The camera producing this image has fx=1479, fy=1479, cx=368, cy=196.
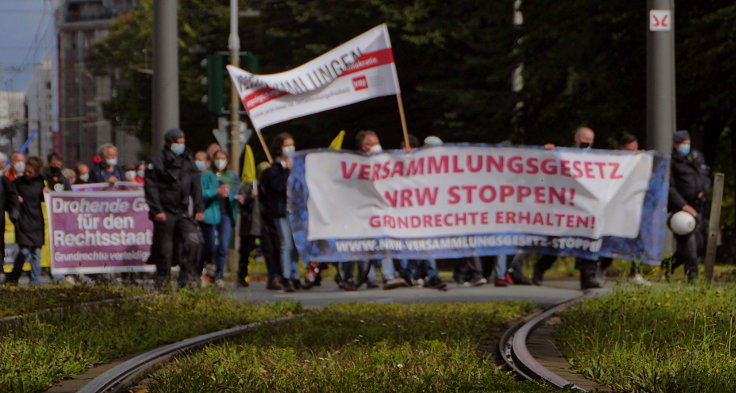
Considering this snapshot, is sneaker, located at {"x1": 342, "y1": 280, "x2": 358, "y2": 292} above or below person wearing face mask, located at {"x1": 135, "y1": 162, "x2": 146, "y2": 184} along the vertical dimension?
below

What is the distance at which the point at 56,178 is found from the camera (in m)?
18.5

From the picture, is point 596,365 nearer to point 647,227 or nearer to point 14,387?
point 14,387

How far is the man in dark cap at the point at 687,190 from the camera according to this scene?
14.9 m

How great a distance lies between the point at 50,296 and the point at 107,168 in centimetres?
666

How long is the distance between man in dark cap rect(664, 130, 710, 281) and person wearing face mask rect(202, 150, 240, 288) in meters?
5.05

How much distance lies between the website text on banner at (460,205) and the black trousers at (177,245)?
1.08 meters

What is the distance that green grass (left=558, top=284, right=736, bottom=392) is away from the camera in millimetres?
6811

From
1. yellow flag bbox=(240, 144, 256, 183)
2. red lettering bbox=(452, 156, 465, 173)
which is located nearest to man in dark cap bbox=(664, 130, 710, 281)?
red lettering bbox=(452, 156, 465, 173)

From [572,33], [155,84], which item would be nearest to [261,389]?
[155,84]

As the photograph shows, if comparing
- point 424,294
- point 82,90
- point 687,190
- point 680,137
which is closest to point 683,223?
point 687,190

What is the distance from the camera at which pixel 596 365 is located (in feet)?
25.1

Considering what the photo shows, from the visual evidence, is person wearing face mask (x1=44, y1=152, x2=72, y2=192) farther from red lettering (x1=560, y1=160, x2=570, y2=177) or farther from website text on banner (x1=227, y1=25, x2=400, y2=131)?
red lettering (x1=560, y1=160, x2=570, y2=177)

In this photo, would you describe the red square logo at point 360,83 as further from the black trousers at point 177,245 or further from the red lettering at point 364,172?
the black trousers at point 177,245

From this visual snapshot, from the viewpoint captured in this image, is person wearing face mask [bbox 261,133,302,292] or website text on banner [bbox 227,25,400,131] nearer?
website text on banner [bbox 227,25,400,131]
